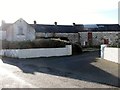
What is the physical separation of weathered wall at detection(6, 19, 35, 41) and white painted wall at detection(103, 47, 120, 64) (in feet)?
75.7

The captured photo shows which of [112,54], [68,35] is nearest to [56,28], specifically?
[68,35]

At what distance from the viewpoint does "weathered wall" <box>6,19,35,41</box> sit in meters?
46.7

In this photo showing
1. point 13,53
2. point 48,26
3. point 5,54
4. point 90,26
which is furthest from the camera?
point 90,26

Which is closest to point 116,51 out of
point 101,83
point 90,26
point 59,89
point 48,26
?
point 101,83

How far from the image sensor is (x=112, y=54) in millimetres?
23984

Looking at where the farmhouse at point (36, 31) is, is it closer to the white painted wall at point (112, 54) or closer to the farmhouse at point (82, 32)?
the farmhouse at point (82, 32)

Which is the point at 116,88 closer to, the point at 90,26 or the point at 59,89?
the point at 59,89

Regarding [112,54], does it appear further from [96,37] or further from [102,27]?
[102,27]

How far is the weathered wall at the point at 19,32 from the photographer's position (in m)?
46.7

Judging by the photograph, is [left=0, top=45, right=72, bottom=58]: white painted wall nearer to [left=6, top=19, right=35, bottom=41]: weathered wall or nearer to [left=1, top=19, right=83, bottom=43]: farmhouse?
[left=6, top=19, right=35, bottom=41]: weathered wall

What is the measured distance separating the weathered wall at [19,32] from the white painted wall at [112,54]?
23071 millimetres

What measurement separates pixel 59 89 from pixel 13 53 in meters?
20.5

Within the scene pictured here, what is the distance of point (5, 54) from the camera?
3394 cm

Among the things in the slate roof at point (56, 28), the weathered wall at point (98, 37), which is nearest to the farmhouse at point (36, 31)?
the slate roof at point (56, 28)
